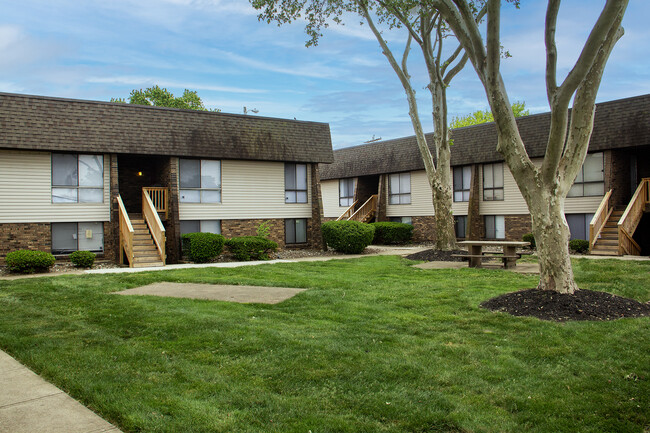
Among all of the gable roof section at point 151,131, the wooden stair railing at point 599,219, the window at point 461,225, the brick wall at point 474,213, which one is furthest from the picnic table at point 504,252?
the window at point 461,225

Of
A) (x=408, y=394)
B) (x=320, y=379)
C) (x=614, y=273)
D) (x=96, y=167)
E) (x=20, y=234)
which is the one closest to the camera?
(x=408, y=394)

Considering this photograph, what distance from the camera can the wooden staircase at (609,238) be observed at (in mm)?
18375

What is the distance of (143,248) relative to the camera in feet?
58.9

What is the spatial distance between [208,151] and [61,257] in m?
6.56

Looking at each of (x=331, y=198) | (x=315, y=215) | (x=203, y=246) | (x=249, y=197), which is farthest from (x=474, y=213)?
(x=203, y=246)

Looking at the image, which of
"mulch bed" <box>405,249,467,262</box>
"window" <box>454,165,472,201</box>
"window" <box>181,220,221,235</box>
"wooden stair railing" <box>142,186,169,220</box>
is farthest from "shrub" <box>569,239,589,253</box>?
"wooden stair railing" <box>142,186,169,220</box>

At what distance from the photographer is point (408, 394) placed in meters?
4.68

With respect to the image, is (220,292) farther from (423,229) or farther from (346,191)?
(346,191)

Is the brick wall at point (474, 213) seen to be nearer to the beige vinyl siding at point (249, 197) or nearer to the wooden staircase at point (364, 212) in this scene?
the wooden staircase at point (364, 212)

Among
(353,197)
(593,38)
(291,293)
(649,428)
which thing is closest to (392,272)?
(291,293)

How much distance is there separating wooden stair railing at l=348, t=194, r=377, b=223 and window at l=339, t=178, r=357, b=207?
75.1 inches

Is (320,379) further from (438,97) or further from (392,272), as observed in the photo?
(438,97)

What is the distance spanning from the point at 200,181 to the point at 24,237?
654 cm

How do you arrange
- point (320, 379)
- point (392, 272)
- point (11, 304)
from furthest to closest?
1. point (392, 272)
2. point (11, 304)
3. point (320, 379)
